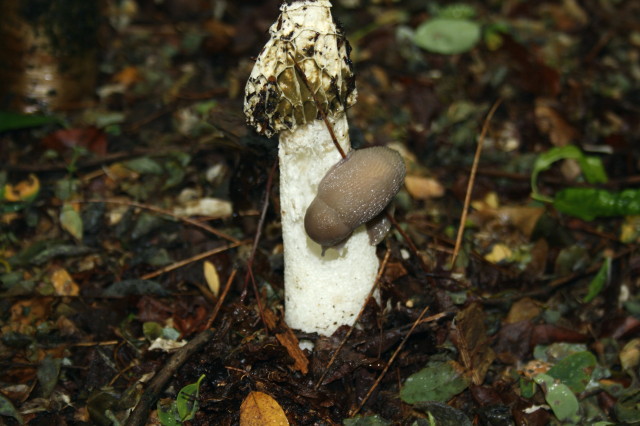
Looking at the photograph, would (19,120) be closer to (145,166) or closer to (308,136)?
(145,166)

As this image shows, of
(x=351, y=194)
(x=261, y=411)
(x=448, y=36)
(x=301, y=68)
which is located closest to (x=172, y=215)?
(x=261, y=411)

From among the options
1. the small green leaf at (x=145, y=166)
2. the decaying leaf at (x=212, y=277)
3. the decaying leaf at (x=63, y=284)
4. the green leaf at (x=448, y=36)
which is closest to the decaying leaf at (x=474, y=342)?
the decaying leaf at (x=212, y=277)

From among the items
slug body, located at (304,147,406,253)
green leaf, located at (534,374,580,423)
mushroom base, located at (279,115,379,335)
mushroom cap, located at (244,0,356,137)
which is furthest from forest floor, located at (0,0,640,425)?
mushroom cap, located at (244,0,356,137)

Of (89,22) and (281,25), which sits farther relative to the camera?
(89,22)

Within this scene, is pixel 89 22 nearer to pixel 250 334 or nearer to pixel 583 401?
pixel 250 334

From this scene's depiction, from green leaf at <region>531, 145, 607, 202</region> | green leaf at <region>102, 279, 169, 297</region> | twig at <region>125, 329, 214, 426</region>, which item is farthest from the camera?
green leaf at <region>531, 145, 607, 202</region>

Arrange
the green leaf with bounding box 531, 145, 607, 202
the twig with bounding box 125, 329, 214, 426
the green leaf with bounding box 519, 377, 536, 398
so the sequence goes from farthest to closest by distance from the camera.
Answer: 1. the green leaf with bounding box 531, 145, 607, 202
2. the green leaf with bounding box 519, 377, 536, 398
3. the twig with bounding box 125, 329, 214, 426

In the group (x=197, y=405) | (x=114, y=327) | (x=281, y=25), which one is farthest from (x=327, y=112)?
(x=114, y=327)

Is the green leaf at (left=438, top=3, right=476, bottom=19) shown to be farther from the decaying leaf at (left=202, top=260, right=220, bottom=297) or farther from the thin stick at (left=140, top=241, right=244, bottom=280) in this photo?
the decaying leaf at (left=202, top=260, right=220, bottom=297)
